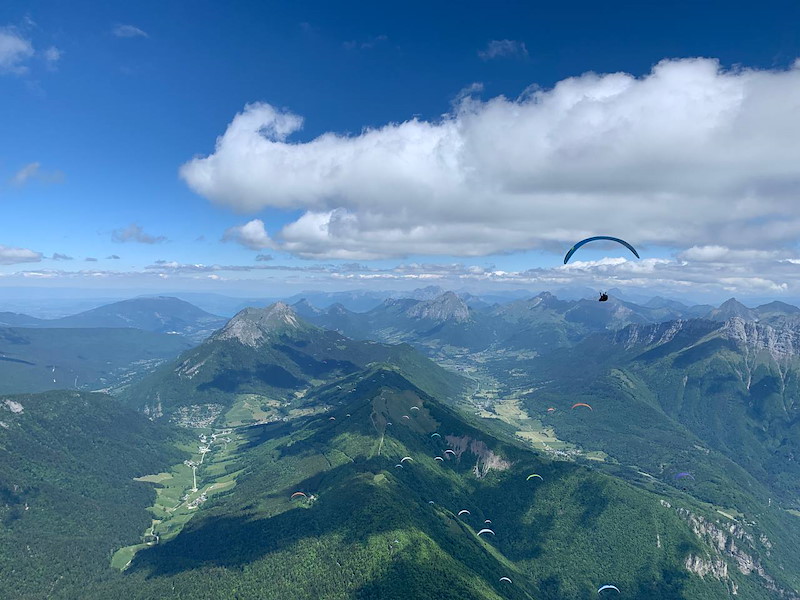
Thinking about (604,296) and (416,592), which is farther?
(416,592)

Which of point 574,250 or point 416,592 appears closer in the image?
point 574,250

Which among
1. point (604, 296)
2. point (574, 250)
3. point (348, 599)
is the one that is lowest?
point (348, 599)

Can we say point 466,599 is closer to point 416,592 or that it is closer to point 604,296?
point 416,592

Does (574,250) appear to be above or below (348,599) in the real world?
above

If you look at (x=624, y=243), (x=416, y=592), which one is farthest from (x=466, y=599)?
(x=624, y=243)

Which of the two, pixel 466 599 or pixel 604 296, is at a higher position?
pixel 604 296

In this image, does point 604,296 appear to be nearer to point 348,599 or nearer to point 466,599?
point 466,599

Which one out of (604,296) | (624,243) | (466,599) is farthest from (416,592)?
(624,243)

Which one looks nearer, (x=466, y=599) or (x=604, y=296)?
(x=604, y=296)
